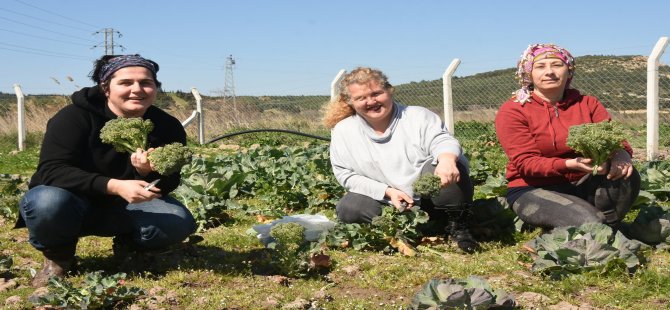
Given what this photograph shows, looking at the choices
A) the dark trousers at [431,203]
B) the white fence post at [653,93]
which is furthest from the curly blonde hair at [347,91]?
the white fence post at [653,93]

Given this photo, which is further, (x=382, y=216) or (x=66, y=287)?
(x=382, y=216)

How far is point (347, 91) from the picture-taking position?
498 centimetres

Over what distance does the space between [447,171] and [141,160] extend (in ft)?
6.00

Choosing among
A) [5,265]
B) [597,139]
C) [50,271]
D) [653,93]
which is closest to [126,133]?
[50,271]

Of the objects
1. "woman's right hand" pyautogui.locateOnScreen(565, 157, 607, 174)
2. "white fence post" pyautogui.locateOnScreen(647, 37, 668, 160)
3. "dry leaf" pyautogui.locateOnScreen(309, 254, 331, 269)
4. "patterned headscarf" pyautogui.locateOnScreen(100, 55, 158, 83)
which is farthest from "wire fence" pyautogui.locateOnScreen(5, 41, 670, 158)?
"patterned headscarf" pyautogui.locateOnScreen(100, 55, 158, 83)

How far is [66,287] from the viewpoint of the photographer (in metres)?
3.49

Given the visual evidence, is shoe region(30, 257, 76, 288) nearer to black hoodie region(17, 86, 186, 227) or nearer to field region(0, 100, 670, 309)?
field region(0, 100, 670, 309)

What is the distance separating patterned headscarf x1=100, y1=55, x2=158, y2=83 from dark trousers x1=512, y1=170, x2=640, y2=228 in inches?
99.4

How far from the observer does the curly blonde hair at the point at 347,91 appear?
15.8 ft

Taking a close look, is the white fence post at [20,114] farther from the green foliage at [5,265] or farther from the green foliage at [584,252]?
the green foliage at [584,252]

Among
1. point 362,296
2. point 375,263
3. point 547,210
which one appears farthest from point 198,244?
point 547,210

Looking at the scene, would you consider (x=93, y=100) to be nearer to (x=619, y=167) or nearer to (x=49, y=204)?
(x=49, y=204)

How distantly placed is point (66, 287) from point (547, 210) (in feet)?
9.37

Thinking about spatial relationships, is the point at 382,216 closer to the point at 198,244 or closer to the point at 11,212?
the point at 198,244
